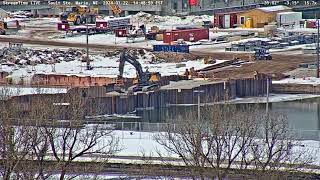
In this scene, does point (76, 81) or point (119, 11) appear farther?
point (119, 11)

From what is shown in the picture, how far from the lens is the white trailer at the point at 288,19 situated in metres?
71.1

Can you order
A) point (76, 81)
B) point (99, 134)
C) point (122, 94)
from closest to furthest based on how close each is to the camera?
1. point (99, 134)
2. point (122, 94)
3. point (76, 81)

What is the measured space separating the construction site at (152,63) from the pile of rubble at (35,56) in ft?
0.20

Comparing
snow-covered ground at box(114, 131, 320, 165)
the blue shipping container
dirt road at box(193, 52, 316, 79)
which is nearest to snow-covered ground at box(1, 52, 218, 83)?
dirt road at box(193, 52, 316, 79)

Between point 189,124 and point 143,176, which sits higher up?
point 189,124

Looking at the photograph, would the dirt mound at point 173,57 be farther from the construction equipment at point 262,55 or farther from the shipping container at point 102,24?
the shipping container at point 102,24

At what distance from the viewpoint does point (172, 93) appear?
3872 cm

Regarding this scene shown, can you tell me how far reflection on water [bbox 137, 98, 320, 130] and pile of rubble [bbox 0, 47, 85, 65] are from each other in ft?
48.3

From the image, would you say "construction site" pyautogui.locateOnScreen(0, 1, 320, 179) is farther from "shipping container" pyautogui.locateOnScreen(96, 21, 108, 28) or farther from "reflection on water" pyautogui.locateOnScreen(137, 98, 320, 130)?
"reflection on water" pyautogui.locateOnScreen(137, 98, 320, 130)

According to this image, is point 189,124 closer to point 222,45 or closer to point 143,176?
point 143,176

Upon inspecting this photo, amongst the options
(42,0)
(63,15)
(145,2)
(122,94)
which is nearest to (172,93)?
(122,94)

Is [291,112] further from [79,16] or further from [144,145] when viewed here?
[79,16]

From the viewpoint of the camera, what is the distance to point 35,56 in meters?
52.0

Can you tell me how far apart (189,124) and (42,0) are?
260 feet
